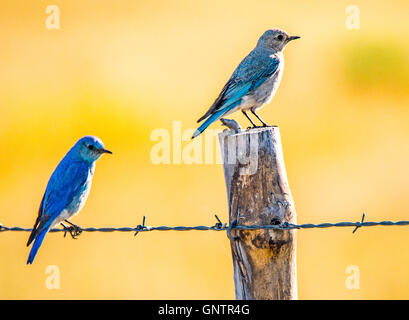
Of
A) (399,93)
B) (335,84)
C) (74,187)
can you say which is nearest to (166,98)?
(335,84)

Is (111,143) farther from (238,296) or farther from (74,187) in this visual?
(238,296)

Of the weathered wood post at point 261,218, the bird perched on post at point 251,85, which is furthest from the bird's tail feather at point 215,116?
the weathered wood post at point 261,218

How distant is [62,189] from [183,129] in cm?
639

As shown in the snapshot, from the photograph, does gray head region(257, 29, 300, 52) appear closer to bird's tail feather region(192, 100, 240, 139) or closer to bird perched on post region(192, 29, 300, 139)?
bird perched on post region(192, 29, 300, 139)

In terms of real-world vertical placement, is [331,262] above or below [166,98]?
below

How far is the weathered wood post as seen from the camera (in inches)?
197

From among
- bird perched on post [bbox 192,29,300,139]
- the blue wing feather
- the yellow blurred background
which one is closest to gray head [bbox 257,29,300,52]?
bird perched on post [bbox 192,29,300,139]

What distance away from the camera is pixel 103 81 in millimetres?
16906

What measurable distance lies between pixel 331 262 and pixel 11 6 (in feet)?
45.0

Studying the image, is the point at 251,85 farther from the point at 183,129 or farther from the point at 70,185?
the point at 183,129

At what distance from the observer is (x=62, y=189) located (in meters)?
6.85

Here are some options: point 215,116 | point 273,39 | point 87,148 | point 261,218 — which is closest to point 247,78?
point 215,116

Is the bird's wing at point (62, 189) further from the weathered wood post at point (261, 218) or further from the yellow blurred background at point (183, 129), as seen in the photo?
the yellow blurred background at point (183, 129)

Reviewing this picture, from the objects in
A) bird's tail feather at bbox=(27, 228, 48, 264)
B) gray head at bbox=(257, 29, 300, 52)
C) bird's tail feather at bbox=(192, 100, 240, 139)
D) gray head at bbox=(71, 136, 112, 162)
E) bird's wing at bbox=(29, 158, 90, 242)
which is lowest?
bird's tail feather at bbox=(27, 228, 48, 264)
